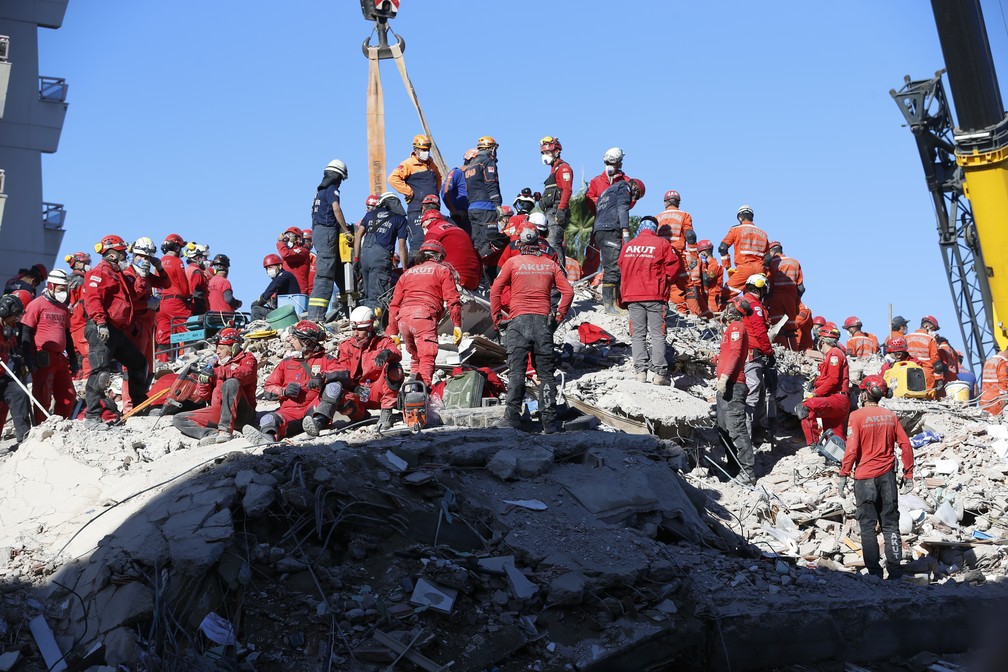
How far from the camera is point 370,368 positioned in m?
10.9

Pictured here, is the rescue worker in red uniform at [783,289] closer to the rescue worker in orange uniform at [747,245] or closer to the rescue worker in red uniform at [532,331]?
the rescue worker in orange uniform at [747,245]

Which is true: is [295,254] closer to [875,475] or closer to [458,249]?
[458,249]

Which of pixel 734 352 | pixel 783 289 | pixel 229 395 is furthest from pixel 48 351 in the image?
pixel 783 289

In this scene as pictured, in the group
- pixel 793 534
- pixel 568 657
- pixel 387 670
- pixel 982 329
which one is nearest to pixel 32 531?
pixel 387 670

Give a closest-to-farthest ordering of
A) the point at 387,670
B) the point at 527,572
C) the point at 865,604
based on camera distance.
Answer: the point at 387,670 < the point at 527,572 < the point at 865,604

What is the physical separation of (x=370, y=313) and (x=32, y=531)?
3.86 m

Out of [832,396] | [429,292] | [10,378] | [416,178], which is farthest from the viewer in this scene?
[416,178]

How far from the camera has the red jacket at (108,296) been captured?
10727 mm

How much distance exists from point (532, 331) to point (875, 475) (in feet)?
11.1

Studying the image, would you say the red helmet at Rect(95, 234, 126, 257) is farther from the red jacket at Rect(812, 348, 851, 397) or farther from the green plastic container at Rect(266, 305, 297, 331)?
the red jacket at Rect(812, 348, 851, 397)

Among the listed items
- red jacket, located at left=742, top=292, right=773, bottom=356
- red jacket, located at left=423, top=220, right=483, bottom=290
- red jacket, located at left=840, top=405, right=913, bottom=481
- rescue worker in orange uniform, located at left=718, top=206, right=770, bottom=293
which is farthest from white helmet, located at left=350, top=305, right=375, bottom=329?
rescue worker in orange uniform, located at left=718, top=206, right=770, bottom=293

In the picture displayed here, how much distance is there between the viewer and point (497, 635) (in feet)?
22.8

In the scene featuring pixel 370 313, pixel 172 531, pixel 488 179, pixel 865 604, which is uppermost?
pixel 488 179

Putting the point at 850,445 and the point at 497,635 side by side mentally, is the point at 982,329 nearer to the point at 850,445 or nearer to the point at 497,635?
the point at 850,445
